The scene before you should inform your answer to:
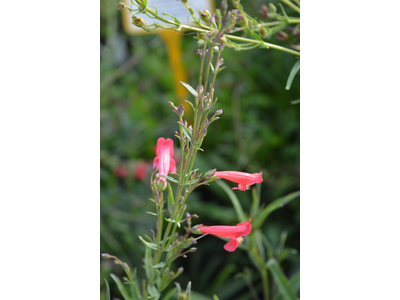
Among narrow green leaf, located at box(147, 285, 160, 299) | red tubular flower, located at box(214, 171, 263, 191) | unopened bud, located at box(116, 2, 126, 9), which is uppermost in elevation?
unopened bud, located at box(116, 2, 126, 9)

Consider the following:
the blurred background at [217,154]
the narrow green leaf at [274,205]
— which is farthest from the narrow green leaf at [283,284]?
the blurred background at [217,154]

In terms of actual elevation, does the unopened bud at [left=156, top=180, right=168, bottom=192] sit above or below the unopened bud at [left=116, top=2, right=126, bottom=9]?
below

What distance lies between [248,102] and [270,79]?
103mm

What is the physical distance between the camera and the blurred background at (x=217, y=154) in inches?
34.8

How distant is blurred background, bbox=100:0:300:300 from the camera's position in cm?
88

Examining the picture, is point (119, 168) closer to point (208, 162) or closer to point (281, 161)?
point (208, 162)

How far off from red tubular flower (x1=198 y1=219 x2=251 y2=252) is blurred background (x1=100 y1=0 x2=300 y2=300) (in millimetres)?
503

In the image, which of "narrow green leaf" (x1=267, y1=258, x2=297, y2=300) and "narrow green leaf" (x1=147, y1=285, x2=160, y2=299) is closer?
"narrow green leaf" (x1=147, y1=285, x2=160, y2=299)

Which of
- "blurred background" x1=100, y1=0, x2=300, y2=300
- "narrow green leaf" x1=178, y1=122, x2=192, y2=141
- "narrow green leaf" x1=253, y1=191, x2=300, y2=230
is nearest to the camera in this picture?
"narrow green leaf" x1=178, y1=122, x2=192, y2=141

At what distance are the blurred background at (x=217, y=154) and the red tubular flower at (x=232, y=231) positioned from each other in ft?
1.65

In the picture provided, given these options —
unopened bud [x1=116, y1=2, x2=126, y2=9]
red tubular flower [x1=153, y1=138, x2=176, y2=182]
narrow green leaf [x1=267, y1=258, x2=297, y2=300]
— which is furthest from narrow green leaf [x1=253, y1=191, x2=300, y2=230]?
unopened bud [x1=116, y1=2, x2=126, y2=9]

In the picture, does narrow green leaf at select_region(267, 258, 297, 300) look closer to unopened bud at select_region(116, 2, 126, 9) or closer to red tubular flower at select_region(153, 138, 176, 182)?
red tubular flower at select_region(153, 138, 176, 182)

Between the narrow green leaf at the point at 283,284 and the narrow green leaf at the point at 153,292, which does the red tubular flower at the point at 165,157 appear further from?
the narrow green leaf at the point at 283,284

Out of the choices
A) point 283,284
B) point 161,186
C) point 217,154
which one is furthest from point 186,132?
point 217,154
